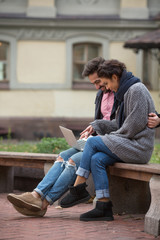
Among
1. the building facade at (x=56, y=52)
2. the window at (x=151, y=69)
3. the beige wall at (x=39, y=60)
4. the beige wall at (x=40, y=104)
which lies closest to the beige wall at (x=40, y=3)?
the building facade at (x=56, y=52)

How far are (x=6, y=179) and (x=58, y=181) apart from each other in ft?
7.28

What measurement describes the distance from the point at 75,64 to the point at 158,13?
308 centimetres

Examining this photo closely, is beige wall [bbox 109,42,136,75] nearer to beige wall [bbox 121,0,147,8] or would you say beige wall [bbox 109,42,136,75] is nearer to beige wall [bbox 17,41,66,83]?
beige wall [bbox 121,0,147,8]

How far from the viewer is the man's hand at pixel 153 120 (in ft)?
15.8

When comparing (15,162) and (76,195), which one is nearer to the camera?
(76,195)

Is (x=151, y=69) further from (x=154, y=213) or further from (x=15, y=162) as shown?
(x=154, y=213)

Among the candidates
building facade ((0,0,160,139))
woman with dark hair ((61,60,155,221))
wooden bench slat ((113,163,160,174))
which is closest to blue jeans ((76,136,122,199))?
woman with dark hair ((61,60,155,221))

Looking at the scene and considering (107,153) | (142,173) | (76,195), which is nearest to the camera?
(142,173)

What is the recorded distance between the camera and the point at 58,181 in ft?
17.1

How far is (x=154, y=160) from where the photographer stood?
7949 mm

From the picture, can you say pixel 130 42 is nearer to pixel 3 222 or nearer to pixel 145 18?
pixel 145 18

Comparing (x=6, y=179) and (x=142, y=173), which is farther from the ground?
(x=142, y=173)

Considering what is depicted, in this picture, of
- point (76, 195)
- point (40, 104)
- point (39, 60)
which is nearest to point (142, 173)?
point (76, 195)

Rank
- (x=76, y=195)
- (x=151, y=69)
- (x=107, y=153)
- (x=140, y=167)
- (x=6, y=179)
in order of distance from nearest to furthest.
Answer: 1. (x=140, y=167)
2. (x=107, y=153)
3. (x=76, y=195)
4. (x=6, y=179)
5. (x=151, y=69)
